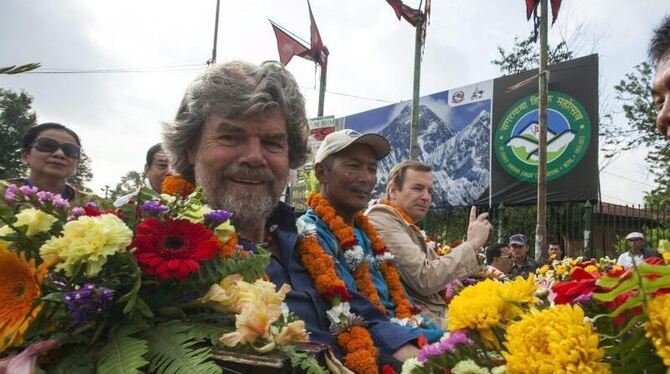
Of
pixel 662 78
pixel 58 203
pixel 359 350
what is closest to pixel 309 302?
pixel 359 350

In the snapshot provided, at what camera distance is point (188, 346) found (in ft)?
3.89

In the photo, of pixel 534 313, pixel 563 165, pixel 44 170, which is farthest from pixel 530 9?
pixel 534 313

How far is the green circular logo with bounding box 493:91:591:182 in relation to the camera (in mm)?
11977

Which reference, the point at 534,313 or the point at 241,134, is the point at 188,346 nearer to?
the point at 534,313

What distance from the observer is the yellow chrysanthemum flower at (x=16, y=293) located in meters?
1.18

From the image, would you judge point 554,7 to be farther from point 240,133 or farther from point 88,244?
point 88,244

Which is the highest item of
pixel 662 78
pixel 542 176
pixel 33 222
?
pixel 542 176

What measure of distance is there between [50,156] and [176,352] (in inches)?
127

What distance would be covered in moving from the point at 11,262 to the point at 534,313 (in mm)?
1149

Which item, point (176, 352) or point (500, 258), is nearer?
point (176, 352)

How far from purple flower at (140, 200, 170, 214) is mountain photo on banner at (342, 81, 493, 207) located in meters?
12.7

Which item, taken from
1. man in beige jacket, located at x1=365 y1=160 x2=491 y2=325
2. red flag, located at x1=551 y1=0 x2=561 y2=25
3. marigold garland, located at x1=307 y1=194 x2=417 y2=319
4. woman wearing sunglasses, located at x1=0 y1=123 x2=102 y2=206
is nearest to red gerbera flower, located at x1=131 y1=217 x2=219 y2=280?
marigold garland, located at x1=307 y1=194 x2=417 y2=319

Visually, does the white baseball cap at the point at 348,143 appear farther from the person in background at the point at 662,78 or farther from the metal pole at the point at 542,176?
the metal pole at the point at 542,176

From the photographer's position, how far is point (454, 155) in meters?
14.4
